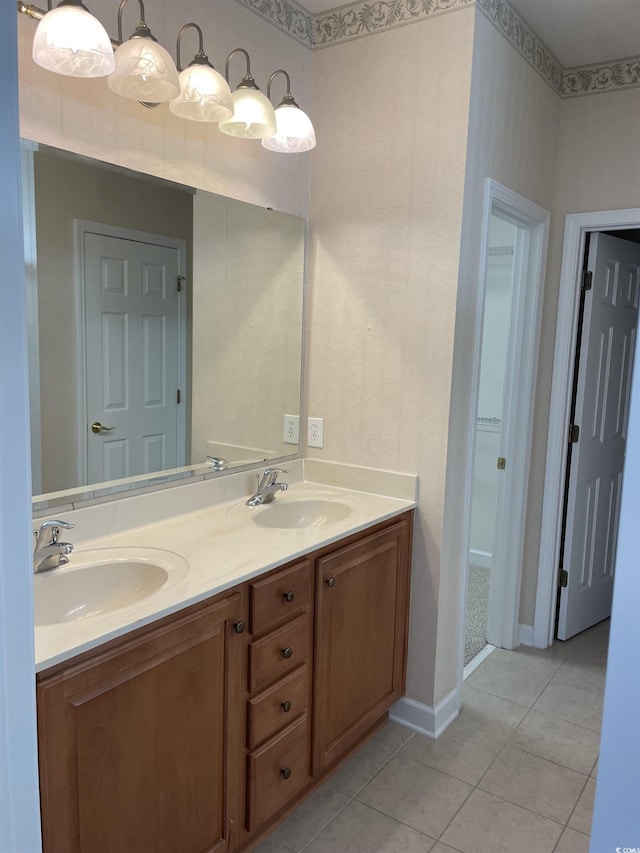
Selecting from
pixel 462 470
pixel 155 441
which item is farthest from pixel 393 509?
pixel 155 441

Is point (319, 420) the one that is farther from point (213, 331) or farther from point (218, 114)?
point (218, 114)

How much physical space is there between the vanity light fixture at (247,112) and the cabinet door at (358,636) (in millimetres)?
1338

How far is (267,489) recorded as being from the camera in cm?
227

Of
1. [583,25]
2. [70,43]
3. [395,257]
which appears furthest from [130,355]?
[583,25]

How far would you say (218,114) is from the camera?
186 centimetres

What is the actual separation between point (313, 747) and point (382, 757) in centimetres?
42

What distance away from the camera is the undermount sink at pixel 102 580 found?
5.01 feet

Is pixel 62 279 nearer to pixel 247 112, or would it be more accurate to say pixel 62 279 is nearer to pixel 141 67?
pixel 141 67

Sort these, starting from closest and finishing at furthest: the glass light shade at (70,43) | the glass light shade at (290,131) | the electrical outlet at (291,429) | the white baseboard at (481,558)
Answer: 1. the glass light shade at (70,43)
2. the glass light shade at (290,131)
3. the electrical outlet at (291,429)
4. the white baseboard at (481,558)

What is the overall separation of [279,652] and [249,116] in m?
1.58

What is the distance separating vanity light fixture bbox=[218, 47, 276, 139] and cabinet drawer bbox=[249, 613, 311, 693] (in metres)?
1.49

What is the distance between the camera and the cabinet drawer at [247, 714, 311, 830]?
67.3 inches

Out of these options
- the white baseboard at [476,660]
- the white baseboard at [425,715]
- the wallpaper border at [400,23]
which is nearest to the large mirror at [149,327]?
the wallpaper border at [400,23]

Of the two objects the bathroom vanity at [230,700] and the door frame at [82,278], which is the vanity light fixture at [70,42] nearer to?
the door frame at [82,278]
